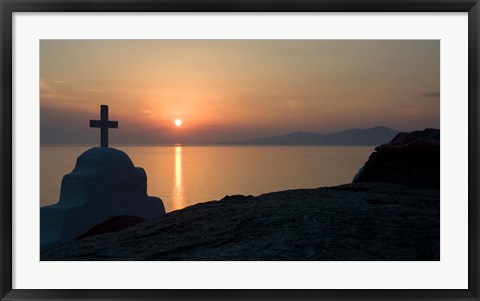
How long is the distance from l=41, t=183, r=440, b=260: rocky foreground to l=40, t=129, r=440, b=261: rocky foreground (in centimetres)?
1

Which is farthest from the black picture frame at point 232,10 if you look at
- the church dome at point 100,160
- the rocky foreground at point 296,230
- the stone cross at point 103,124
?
the stone cross at point 103,124

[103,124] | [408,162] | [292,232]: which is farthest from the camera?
[103,124]

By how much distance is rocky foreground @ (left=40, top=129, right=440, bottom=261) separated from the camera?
269 inches

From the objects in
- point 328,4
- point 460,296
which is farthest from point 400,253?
point 328,4

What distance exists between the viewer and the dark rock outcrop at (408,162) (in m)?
11.4

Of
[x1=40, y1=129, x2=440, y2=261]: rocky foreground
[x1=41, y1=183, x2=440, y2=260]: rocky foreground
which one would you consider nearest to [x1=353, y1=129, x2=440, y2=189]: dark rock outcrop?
[x1=40, y1=129, x2=440, y2=261]: rocky foreground

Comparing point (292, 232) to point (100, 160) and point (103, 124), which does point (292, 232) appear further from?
point (103, 124)

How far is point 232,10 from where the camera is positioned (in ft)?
19.0

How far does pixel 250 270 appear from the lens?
20.4ft

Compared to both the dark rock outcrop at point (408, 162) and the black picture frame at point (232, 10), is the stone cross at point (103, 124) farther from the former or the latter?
the black picture frame at point (232, 10)

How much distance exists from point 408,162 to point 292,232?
5478 millimetres

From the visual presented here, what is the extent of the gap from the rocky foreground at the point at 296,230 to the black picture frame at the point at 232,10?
825 mm

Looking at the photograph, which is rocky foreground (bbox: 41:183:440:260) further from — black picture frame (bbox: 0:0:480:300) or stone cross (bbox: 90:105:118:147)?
stone cross (bbox: 90:105:118:147)

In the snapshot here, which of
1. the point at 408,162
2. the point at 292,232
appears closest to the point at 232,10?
the point at 292,232
